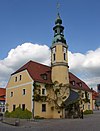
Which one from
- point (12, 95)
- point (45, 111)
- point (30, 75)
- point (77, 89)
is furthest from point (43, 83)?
point (77, 89)

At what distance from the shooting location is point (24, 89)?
36781 millimetres

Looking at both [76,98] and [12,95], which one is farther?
[12,95]

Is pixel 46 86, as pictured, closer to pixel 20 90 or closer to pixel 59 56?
pixel 20 90

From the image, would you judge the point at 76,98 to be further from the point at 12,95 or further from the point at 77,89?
the point at 12,95

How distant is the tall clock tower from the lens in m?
37.8

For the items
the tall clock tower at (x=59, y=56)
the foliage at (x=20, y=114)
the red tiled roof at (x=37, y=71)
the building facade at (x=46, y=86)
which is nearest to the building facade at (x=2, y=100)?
the building facade at (x=46, y=86)

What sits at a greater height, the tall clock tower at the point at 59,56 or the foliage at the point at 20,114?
the tall clock tower at the point at 59,56

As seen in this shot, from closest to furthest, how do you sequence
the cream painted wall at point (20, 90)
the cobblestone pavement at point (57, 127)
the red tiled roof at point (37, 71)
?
the cobblestone pavement at point (57, 127) → the cream painted wall at point (20, 90) → the red tiled roof at point (37, 71)

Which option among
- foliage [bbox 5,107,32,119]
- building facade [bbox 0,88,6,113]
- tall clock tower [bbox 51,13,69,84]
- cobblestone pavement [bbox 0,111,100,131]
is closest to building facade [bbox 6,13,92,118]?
Answer: tall clock tower [bbox 51,13,69,84]

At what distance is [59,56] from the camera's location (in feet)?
127

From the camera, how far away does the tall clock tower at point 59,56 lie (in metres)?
37.8

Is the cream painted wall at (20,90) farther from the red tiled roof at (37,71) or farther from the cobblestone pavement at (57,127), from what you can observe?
the cobblestone pavement at (57,127)

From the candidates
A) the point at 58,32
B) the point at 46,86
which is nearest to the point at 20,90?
the point at 46,86

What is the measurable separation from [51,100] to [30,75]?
19.8 feet
